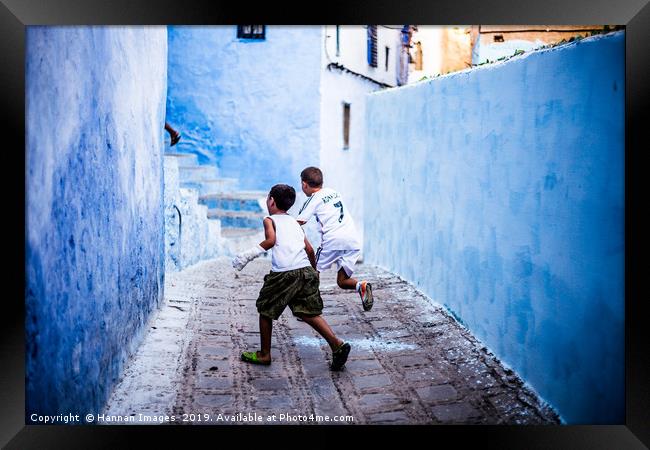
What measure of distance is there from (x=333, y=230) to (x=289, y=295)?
0.98 m

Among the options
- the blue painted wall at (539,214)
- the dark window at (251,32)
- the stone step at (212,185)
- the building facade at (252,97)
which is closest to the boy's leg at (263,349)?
the blue painted wall at (539,214)

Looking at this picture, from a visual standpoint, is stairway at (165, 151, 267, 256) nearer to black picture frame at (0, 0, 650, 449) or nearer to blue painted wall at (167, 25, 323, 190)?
blue painted wall at (167, 25, 323, 190)

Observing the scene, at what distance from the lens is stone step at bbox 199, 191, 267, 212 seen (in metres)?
10.8

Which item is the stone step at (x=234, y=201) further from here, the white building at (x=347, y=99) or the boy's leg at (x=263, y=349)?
the boy's leg at (x=263, y=349)

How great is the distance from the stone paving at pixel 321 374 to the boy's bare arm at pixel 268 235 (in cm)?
85

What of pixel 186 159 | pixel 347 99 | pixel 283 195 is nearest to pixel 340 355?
pixel 283 195

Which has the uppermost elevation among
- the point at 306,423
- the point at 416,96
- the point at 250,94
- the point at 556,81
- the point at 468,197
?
the point at 250,94

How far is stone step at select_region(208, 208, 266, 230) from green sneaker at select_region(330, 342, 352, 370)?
6299mm

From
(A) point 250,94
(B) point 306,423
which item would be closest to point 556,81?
(B) point 306,423

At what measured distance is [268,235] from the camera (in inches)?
171

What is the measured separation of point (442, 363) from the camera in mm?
4668

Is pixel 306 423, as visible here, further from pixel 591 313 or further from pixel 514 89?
pixel 514 89

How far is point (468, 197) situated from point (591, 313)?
74.3 inches
